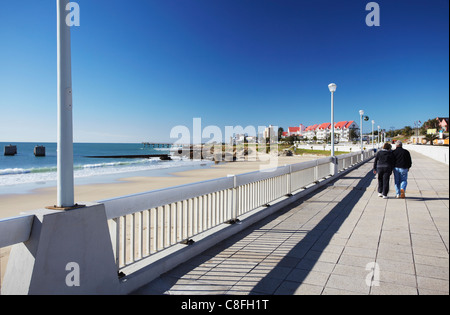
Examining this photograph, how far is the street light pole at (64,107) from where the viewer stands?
8.34 ft

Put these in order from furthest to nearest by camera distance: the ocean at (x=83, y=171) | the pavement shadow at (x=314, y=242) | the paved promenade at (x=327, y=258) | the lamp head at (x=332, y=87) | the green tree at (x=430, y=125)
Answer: the green tree at (x=430, y=125) < the ocean at (x=83, y=171) < the lamp head at (x=332, y=87) < the pavement shadow at (x=314, y=242) < the paved promenade at (x=327, y=258)

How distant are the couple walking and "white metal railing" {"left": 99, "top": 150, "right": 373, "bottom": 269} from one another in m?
2.35

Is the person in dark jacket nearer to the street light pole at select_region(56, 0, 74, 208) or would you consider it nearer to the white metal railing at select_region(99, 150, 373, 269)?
the white metal railing at select_region(99, 150, 373, 269)

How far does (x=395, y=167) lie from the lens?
8750 mm

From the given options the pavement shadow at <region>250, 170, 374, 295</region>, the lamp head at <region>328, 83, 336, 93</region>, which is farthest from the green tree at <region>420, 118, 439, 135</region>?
the pavement shadow at <region>250, 170, 374, 295</region>

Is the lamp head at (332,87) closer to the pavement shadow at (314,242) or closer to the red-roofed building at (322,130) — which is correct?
the pavement shadow at (314,242)

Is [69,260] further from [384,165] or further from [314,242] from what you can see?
[384,165]

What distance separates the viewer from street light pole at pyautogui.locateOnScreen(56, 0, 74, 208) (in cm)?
254

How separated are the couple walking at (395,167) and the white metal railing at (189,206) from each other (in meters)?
2.35

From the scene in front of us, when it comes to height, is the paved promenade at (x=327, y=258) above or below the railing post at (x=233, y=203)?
below

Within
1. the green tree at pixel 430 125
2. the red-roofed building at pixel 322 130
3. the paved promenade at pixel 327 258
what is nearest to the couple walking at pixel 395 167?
the paved promenade at pixel 327 258
